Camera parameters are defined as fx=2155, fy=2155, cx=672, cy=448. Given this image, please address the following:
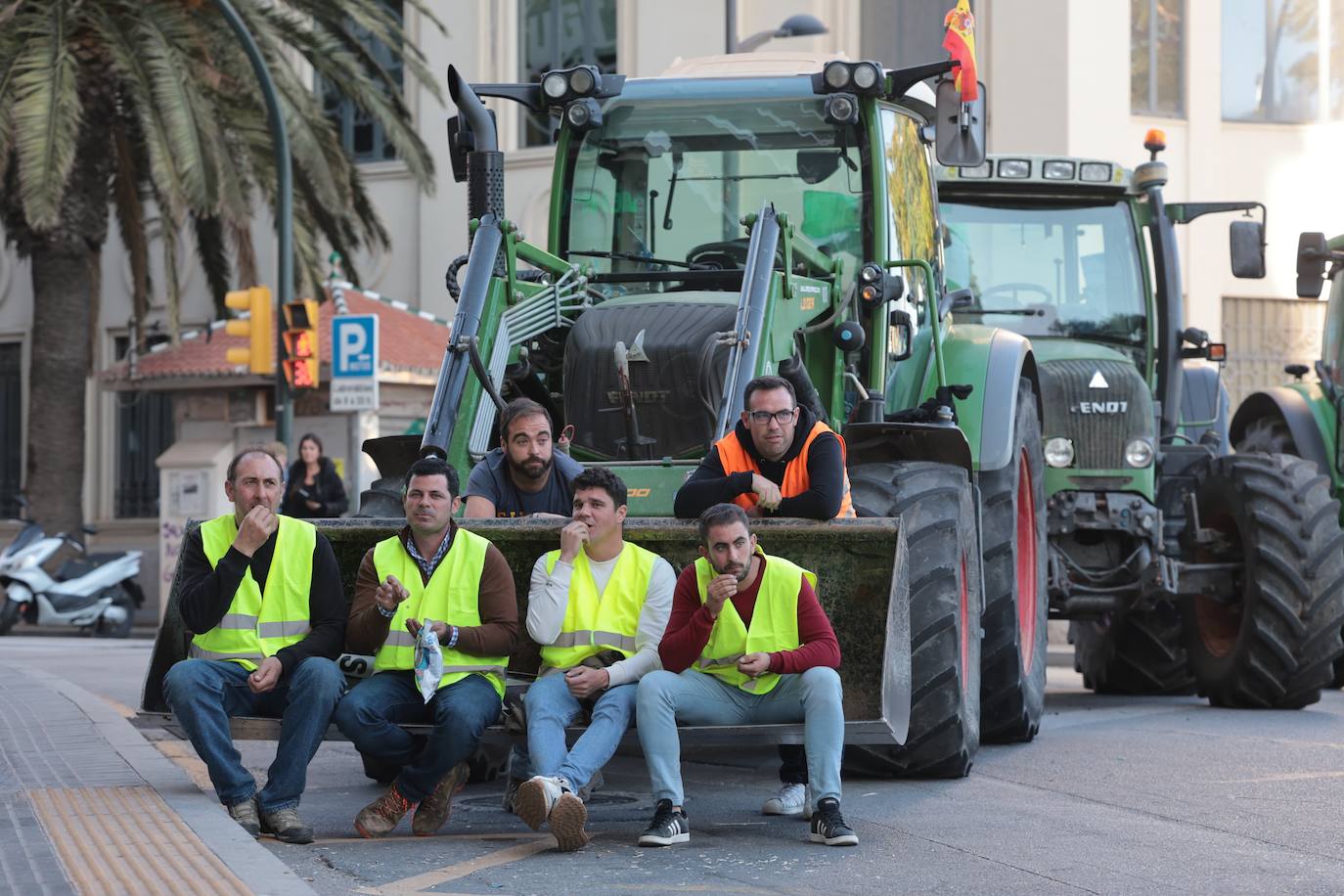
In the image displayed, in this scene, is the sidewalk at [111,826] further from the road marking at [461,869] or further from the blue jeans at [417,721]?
the blue jeans at [417,721]

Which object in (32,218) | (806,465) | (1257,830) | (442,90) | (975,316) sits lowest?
(1257,830)

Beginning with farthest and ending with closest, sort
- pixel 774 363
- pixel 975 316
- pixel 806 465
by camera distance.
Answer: pixel 975 316 < pixel 774 363 < pixel 806 465

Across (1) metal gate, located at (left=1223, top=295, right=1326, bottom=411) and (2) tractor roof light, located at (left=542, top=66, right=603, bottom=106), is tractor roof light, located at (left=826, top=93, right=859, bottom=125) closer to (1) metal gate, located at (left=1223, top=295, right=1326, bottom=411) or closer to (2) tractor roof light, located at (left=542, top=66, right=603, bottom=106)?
(2) tractor roof light, located at (left=542, top=66, right=603, bottom=106)

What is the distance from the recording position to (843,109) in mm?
9609

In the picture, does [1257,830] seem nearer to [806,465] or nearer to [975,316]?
[806,465]

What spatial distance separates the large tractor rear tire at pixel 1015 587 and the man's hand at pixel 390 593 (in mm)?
3352

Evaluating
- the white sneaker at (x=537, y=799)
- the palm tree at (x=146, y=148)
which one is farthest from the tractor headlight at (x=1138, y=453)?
the palm tree at (x=146, y=148)

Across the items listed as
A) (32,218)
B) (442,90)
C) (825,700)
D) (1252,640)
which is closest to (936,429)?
(825,700)

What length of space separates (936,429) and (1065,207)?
16.2 ft

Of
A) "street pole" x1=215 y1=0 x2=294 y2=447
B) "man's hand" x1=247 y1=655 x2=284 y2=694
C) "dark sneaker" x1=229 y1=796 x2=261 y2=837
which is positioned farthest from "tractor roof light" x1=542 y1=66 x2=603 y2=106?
"street pole" x1=215 y1=0 x2=294 y2=447

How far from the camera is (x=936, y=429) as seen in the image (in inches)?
346

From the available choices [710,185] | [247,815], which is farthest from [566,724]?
[710,185]

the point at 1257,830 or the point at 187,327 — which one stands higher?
the point at 187,327

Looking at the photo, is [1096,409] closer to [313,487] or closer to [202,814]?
[313,487]
